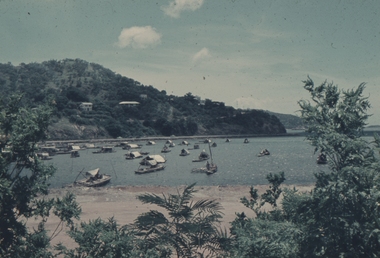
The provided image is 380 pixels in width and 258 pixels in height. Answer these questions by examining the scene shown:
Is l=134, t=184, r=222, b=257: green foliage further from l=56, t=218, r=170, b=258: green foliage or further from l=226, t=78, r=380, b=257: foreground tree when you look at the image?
l=226, t=78, r=380, b=257: foreground tree

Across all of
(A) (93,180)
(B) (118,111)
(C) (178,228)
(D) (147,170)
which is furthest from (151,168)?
(B) (118,111)

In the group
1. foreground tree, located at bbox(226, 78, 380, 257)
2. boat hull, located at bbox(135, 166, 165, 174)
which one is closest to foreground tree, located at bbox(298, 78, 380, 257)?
foreground tree, located at bbox(226, 78, 380, 257)

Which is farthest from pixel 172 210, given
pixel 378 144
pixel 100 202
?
pixel 100 202

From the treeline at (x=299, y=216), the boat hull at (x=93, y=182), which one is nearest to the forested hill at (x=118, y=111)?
the boat hull at (x=93, y=182)

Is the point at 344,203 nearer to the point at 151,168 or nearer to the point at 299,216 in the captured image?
the point at 299,216

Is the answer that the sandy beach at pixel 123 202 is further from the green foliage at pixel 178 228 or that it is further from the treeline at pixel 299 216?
the green foliage at pixel 178 228

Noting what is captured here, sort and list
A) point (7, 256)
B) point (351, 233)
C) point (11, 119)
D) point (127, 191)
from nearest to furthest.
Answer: point (351, 233) → point (7, 256) → point (11, 119) → point (127, 191)

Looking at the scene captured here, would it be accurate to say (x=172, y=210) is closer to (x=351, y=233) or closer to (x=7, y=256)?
(x=351, y=233)
